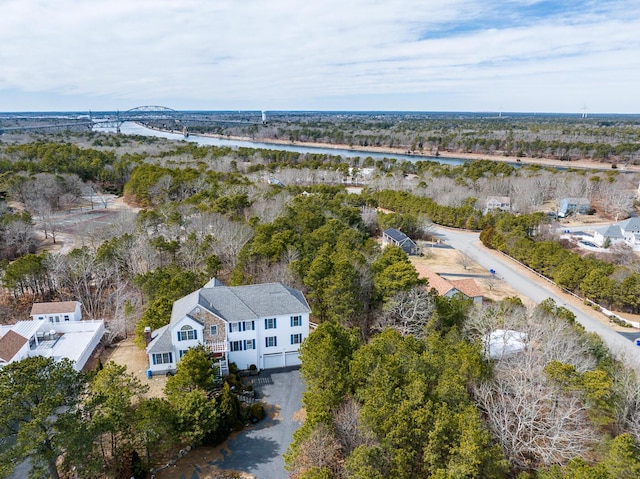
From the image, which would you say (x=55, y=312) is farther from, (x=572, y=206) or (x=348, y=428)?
(x=572, y=206)

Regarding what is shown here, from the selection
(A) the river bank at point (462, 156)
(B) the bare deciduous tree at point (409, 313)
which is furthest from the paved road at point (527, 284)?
(A) the river bank at point (462, 156)

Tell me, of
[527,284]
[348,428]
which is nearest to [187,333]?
[348,428]

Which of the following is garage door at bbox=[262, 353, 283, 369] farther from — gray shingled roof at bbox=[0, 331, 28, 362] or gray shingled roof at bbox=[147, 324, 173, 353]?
gray shingled roof at bbox=[0, 331, 28, 362]

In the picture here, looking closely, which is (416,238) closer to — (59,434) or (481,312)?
(481,312)

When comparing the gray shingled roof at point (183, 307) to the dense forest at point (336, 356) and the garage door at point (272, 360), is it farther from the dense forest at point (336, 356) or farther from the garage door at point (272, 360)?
the garage door at point (272, 360)

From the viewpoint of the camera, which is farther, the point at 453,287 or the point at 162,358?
the point at 453,287
